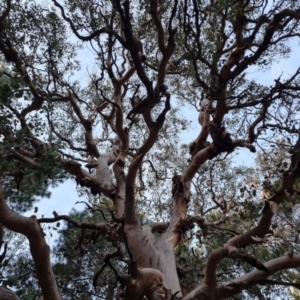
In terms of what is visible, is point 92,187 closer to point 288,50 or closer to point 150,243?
point 150,243

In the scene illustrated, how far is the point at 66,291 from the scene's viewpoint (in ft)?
20.2

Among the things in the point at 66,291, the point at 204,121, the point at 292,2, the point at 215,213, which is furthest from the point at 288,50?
the point at 66,291

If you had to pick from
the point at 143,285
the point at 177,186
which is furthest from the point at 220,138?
the point at 143,285

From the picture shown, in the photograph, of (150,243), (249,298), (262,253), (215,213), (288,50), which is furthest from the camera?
(215,213)

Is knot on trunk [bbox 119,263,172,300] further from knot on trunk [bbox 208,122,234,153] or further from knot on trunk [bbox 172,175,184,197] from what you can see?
knot on trunk [bbox 208,122,234,153]

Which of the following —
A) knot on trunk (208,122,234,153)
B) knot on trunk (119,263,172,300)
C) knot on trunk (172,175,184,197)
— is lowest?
knot on trunk (119,263,172,300)

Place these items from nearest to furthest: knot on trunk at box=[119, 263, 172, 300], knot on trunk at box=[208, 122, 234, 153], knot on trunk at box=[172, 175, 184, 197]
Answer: knot on trunk at box=[119, 263, 172, 300] < knot on trunk at box=[208, 122, 234, 153] < knot on trunk at box=[172, 175, 184, 197]

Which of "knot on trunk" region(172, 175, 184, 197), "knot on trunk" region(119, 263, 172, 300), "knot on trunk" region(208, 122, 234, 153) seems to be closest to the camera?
"knot on trunk" region(119, 263, 172, 300)

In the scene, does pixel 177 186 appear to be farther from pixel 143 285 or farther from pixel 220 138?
pixel 143 285

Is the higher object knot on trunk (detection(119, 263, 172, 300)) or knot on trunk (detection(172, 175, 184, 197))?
knot on trunk (detection(172, 175, 184, 197))

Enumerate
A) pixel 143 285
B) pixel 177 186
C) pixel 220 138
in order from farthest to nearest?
pixel 177 186
pixel 220 138
pixel 143 285

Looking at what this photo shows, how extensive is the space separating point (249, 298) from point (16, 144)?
17.1ft

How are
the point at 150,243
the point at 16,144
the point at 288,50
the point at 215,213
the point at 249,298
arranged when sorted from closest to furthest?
the point at 16,144 < the point at 150,243 < the point at 249,298 < the point at 288,50 < the point at 215,213

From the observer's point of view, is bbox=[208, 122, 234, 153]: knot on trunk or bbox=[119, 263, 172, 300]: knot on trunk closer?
bbox=[119, 263, 172, 300]: knot on trunk
